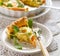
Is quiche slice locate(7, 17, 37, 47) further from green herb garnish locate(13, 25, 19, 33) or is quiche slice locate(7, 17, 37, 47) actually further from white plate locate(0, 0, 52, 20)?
white plate locate(0, 0, 52, 20)

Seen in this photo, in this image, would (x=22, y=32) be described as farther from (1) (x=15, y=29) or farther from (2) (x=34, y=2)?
(2) (x=34, y=2)

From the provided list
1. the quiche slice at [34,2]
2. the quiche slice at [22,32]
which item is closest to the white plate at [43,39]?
the quiche slice at [22,32]

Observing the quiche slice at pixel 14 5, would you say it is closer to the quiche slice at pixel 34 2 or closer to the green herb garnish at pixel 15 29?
the quiche slice at pixel 34 2

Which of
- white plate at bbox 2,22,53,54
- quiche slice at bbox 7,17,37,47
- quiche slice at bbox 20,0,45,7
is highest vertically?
quiche slice at bbox 20,0,45,7

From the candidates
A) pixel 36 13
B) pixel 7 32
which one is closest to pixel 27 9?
pixel 36 13

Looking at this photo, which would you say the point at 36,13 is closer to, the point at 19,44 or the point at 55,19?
the point at 55,19

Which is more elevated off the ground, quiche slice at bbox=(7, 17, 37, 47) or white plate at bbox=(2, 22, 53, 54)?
quiche slice at bbox=(7, 17, 37, 47)

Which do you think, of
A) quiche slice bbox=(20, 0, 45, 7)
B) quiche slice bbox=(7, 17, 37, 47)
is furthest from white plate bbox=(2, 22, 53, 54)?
quiche slice bbox=(20, 0, 45, 7)

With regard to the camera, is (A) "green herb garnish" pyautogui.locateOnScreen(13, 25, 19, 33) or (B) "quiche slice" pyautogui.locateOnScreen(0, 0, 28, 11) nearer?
(A) "green herb garnish" pyautogui.locateOnScreen(13, 25, 19, 33)
